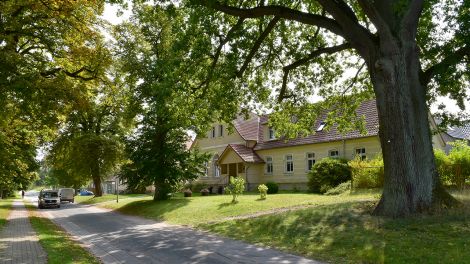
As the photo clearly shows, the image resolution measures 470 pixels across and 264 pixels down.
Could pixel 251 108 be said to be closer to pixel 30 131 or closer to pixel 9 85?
pixel 9 85

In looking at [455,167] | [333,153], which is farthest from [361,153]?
[455,167]

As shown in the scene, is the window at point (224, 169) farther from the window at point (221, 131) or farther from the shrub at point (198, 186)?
the window at point (221, 131)

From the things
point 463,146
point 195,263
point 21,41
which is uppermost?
point 21,41

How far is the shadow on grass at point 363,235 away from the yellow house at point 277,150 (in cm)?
1604

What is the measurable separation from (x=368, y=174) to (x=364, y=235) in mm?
12625

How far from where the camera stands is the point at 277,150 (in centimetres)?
4034

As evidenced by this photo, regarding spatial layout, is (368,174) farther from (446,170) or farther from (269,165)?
(269,165)

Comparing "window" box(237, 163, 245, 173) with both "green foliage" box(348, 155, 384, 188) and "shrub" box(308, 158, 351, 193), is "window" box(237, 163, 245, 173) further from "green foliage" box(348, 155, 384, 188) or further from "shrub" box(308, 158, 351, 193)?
"green foliage" box(348, 155, 384, 188)

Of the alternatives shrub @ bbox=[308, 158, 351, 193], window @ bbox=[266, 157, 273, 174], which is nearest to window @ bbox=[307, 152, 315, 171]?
window @ bbox=[266, 157, 273, 174]

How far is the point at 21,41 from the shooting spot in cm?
1889

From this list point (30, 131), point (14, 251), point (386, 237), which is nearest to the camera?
point (386, 237)

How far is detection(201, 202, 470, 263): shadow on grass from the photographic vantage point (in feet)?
31.8

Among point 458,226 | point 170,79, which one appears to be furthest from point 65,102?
point 458,226

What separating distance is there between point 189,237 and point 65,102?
6986mm
